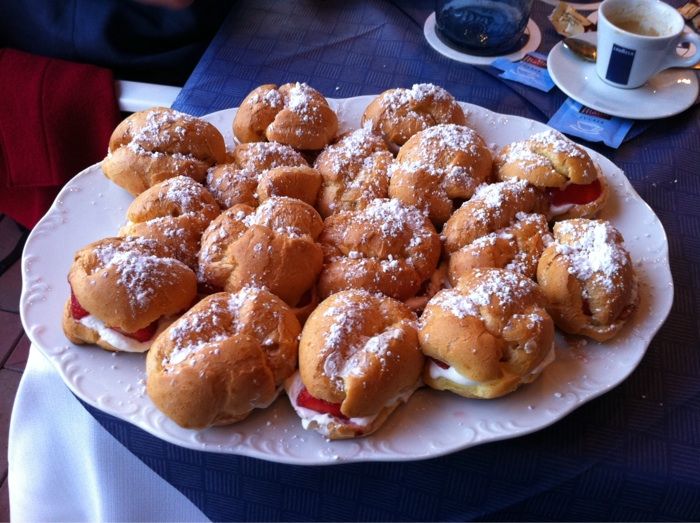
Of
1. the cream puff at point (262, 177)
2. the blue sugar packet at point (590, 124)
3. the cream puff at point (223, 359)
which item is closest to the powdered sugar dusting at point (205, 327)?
the cream puff at point (223, 359)

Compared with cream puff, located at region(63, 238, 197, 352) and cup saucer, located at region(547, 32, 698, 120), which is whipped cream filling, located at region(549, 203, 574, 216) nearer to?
cup saucer, located at region(547, 32, 698, 120)

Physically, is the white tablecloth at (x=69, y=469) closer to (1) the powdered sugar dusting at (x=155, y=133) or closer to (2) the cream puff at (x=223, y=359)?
(2) the cream puff at (x=223, y=359)

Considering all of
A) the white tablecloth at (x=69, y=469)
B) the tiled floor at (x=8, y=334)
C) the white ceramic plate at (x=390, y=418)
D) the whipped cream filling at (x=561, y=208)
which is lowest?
the tiled floor at (x=8, y=334)

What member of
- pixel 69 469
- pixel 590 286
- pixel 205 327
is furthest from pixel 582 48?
pixel 69 469

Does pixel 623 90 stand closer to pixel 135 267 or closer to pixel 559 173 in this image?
pixel 559 173

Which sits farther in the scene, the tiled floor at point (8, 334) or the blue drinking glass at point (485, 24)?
the tiled floor at point (8, 334)

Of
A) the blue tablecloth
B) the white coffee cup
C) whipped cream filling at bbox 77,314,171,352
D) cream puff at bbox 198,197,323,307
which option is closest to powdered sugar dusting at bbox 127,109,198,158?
cream puff at bbox 198,197,323,307

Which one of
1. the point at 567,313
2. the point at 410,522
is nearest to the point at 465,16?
the point at 567,313

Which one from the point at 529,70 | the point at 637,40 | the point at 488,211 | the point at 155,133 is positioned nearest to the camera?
the point at 488,211
